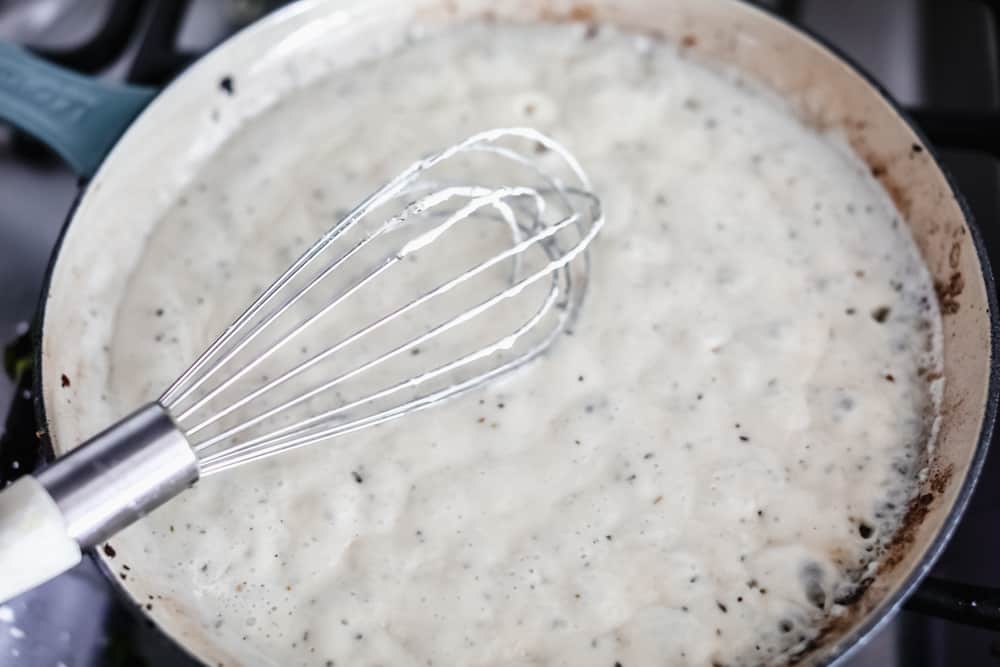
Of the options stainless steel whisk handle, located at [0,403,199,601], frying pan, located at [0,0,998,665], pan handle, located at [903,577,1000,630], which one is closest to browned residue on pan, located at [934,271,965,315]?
frying pan, located at [0,0,998,665]

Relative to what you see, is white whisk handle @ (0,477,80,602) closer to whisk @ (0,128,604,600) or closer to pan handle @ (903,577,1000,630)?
whisk @ (0,128,604,600)

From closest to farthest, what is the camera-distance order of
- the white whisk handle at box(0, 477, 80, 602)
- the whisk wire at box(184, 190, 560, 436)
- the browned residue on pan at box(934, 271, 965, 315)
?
the white whisk handle at box(0, 477, 80, 602)
the whisk wire at box(184, 190, 560, 436)
the browned residue on pan at box(934, 271, 965, 315)

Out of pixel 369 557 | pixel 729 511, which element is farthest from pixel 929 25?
pixel 369 557

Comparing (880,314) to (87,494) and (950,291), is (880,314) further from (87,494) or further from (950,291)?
(87,494)

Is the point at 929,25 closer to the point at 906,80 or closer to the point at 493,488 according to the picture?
the point at 906,80

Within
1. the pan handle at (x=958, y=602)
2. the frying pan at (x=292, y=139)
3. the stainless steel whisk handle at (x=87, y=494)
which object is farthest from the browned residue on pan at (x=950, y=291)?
the stainless steel whisk handle at (x=87, y=494)

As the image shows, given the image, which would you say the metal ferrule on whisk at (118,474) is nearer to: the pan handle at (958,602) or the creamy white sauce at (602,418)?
the creamy white sauce at (602,418)

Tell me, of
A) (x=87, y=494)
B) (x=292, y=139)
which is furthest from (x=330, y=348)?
(x=292, y=139)
